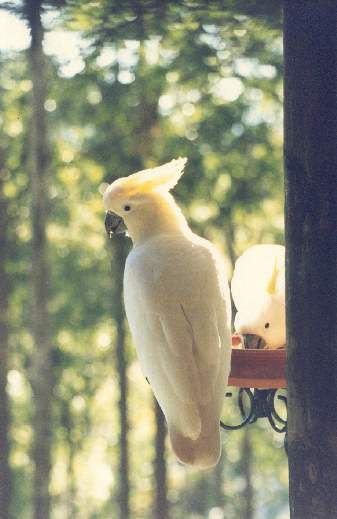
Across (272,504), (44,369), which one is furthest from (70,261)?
(272,504)

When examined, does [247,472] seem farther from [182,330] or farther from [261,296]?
[182,330]

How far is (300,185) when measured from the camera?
2.75 ft

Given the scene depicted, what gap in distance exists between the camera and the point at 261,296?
1.25m

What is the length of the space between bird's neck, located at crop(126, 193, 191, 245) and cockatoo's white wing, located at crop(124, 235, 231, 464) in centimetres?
7

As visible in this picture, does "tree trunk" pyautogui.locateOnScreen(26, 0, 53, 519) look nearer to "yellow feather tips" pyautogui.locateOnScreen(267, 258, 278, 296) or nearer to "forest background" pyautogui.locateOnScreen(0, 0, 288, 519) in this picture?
"forest background" pyautogui.locateOnScreen(0, 0, 288, 519)

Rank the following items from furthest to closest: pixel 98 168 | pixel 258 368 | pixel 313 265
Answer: pixel 98 168 < pixel 258 368 < pixel 313 265

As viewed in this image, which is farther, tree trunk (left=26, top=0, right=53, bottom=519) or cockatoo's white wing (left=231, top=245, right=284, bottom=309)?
tree trunk (left=26, top=0, right=53, bottom=519)

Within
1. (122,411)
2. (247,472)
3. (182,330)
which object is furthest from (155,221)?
(247,472)

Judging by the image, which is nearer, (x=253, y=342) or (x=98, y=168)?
(x=253, y=342)

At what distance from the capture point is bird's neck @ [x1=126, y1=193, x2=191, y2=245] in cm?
118

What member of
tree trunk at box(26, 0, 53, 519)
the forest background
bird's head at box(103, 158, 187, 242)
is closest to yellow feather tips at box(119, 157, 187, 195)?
bird's head at box(103, 158, 187, 242)

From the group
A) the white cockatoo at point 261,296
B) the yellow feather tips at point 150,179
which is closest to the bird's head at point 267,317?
the white cockatoo at point 261,296

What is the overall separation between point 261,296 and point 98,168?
3.35m

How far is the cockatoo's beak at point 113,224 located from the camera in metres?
1.20
